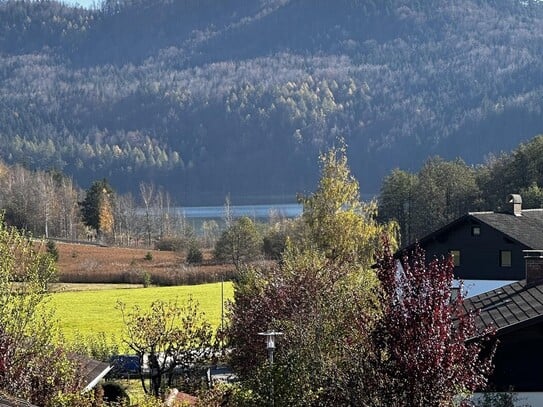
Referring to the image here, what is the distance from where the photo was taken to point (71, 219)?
445 feet

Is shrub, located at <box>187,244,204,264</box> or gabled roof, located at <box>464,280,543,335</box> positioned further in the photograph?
shrub, located at <box>187,244,204,264</box>

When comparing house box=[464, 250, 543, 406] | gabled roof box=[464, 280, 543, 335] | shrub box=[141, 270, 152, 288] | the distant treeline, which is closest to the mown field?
shrub box=[141, 270, 152, 288]

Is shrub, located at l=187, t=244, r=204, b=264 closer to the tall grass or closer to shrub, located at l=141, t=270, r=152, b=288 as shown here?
the tall grass

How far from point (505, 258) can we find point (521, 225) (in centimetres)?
174

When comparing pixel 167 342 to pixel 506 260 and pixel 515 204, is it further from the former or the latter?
pixel 515 204

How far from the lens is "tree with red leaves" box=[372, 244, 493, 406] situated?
12891 millimetres

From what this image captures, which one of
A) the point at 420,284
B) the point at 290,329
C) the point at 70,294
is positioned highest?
the point at 420,284

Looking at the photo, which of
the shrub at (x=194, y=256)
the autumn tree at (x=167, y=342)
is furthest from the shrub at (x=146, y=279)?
the autumn tree at (x=167, y=342)

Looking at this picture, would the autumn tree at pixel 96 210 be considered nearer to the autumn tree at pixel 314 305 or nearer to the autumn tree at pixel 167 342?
the autumn tree at pixel 314 305

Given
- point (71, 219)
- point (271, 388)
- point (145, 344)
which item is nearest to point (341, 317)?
point (271, 388)

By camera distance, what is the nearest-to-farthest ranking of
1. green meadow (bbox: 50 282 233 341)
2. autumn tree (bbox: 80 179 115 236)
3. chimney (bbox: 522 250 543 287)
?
chimney (bbox: 522 250 543 287), green meadow (bbox: 50 282 233 341), autumn tree (bbox: 80 179 115 236)

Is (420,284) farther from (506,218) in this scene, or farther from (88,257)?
(88,257)

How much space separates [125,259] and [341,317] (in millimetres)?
74255

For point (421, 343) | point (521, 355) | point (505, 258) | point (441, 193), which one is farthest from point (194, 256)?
point (421, 343)
